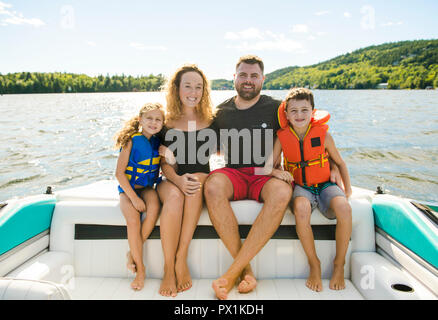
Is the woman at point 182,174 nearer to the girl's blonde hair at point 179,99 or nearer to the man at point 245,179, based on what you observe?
the girl's blonde hair at point 179,99

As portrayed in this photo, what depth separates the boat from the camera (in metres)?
1.77

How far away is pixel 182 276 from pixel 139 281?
0.25 metres

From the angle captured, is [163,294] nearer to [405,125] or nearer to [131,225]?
[131,225]

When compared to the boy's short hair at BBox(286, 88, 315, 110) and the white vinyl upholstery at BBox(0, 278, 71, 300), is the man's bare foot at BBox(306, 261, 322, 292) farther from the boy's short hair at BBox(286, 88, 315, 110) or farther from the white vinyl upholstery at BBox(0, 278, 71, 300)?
the white vinyl upholstery at BBox(0, 278, 71, 300)

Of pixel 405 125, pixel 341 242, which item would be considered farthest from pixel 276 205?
pixel 405 125

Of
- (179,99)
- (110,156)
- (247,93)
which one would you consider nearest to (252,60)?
(247,93)

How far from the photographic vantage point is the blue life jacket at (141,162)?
2057 millimetres

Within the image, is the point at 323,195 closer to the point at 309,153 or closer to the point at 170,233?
the point at 309,153

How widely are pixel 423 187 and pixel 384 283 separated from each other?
5.31 m

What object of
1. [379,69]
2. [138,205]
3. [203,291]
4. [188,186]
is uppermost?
[379,69]

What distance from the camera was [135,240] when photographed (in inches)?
74.2

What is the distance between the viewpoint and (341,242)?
1.87 metres

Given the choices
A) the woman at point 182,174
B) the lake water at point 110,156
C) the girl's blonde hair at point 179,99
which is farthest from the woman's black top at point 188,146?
the lake water at point 110,156

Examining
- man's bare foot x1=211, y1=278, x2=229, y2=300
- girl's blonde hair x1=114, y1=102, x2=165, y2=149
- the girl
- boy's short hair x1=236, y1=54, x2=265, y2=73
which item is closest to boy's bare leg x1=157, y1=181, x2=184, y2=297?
the girl
